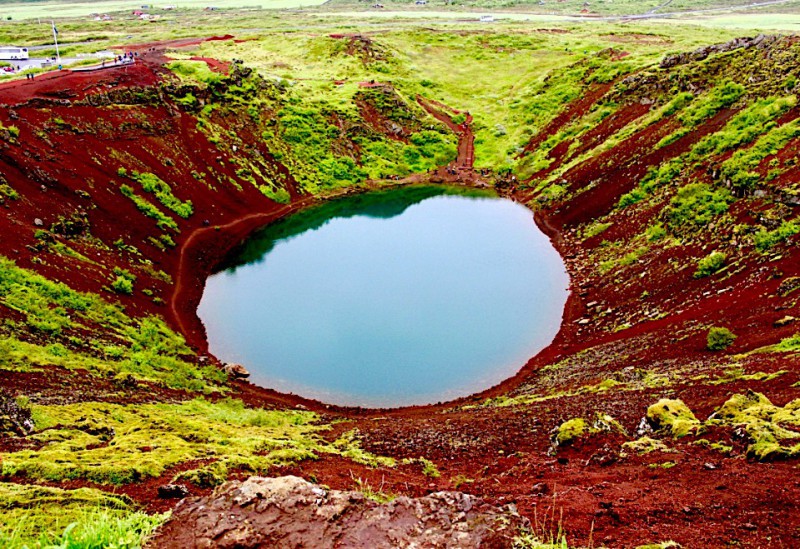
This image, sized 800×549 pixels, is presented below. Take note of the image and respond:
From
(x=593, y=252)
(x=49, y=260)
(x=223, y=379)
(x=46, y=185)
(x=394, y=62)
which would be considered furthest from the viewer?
(x=394, y=62)

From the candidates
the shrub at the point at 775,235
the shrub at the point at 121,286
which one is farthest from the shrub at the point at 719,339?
the shrub at the point at 121,286

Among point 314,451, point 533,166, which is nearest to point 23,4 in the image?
point 533,166

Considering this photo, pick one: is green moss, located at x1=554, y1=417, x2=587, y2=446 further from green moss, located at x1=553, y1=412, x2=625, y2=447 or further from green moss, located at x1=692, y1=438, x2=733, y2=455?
green moss, located at x1=692, y1=438, x2=733, y2=455

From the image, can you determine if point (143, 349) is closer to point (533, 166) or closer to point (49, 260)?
point (49, 260)

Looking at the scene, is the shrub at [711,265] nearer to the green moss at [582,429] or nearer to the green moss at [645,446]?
the green moss at [582,429]

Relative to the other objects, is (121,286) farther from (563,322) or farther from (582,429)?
(582,429)

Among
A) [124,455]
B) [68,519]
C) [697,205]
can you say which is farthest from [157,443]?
[697,205]

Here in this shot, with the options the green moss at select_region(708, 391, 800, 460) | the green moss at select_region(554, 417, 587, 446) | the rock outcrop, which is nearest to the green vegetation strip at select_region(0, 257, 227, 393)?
the green moss at select_region(554, 417, 587, 446)
